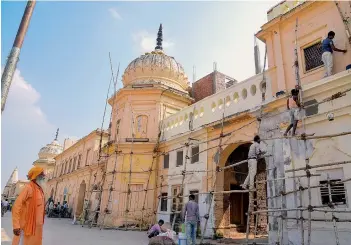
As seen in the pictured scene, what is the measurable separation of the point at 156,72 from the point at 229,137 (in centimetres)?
750

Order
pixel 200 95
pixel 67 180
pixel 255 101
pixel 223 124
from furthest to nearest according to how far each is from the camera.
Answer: pixel 67 180 → pixel 200 95 → pixel 223 124 → pixel 255 101

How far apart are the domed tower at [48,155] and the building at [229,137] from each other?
21481 millimetres

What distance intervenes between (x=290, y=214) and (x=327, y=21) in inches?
222

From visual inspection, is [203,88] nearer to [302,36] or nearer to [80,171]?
[302,36]

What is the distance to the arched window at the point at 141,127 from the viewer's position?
1550 centimetres

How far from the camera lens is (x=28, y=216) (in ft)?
15.7

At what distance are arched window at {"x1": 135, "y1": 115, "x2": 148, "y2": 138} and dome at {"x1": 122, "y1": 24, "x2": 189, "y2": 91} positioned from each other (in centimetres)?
214

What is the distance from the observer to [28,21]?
8359 mm

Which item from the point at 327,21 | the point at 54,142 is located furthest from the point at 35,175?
the point at 54,142

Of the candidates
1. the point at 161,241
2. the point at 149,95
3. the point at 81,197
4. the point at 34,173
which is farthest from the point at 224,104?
the point at 81,197

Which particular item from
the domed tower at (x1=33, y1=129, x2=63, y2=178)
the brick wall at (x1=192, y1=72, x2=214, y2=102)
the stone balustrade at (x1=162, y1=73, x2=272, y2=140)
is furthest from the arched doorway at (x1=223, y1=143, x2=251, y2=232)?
the domed tower at (x1=33, y1=129, x2=63, y2=178)

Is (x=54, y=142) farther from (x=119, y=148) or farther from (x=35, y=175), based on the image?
(x=35, y=175)

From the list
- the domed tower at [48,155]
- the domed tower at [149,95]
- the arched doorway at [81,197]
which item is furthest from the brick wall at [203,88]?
the domed tower at [48,155]

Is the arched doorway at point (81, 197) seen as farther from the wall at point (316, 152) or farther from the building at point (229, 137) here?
the wall at point (316, 152)
